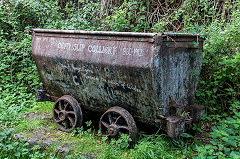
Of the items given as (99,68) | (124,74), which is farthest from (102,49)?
(124,74)

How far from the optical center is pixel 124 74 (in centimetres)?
344

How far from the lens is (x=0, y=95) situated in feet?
20.5

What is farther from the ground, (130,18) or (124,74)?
(130,18)

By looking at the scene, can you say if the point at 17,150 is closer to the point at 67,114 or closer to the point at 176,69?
the point at 67,114

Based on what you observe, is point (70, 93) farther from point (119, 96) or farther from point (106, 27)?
point (106, 27)

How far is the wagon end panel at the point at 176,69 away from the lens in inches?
125

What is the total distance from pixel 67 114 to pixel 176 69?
2.15m

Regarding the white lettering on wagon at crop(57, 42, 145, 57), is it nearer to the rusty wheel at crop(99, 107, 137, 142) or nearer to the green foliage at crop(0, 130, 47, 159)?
the rusty wheel at crop(99, 107, 137, 142)

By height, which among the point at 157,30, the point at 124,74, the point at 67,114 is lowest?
the point at 67,114

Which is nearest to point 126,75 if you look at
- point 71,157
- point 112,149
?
point 112,149

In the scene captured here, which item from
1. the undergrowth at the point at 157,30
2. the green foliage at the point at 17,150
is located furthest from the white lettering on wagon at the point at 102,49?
the green foliage at the point at 17,150

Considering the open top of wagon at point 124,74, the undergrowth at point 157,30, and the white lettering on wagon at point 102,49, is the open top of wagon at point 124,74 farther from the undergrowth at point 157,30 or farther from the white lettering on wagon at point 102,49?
the undergrowth at point 157,30

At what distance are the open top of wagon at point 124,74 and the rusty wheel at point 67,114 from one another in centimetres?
2

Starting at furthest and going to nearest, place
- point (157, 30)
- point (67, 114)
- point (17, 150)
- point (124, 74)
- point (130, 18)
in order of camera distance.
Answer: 1. point (130, 18)
2. point (157, 30)
3. point (67, 114)
4. point (17, 150)
5. point (124, 74)
